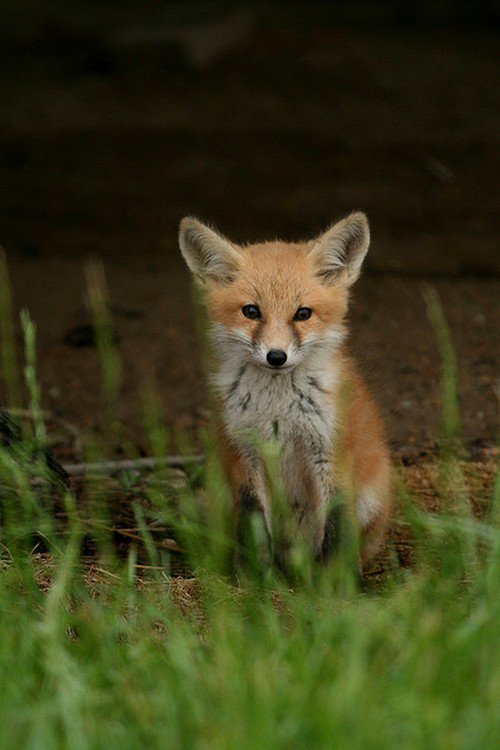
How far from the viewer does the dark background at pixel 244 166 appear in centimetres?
733

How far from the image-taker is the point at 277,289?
14.9 feet

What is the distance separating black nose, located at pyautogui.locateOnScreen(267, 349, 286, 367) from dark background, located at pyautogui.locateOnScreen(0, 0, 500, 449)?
1883mm

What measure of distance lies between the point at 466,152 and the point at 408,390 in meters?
3.90

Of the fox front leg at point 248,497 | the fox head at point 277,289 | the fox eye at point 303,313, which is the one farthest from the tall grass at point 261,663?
the fox eye at point 303,313

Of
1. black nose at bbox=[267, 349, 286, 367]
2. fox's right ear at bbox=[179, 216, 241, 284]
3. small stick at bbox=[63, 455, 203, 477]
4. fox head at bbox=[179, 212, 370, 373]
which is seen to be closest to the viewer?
black nose at bbox=[267, 349, 286, 367]

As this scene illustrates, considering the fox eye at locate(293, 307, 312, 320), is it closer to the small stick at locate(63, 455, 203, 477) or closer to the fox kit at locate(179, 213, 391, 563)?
the fox kit at locate(179, 213, 391, 563)

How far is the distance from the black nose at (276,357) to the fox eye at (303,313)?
24cm

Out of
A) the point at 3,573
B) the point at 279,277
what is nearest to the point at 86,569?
the point at 3,573

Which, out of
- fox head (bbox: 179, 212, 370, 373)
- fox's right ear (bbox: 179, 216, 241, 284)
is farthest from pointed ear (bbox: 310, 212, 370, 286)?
fox's right ear (bbox: 179, 216, 241, 284)

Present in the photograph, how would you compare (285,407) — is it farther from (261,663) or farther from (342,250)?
(261,663)

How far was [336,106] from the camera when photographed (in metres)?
11.3

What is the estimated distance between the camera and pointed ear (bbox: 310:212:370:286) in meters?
4.71

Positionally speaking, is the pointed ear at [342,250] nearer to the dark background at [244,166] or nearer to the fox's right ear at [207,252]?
→ the fox's right ear at [207,252]

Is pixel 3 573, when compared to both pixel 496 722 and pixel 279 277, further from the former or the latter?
pixel 496 722
